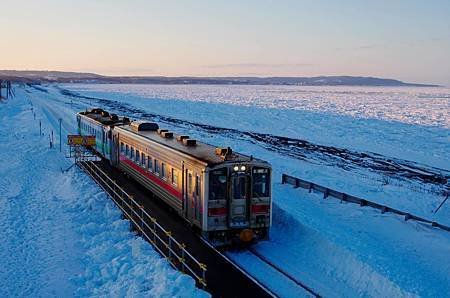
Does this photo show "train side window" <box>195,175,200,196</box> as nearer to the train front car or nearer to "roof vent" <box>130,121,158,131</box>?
the train front car

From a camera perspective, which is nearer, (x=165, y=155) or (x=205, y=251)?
(x=205, y=251)

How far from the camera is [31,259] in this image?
50.3ft

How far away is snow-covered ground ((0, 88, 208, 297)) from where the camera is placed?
42.9 feet

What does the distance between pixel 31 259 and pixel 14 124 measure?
1721 inches

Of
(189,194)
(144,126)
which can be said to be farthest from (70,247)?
(144,126)

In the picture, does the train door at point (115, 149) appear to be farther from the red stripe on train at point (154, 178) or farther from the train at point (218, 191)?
the train at point (218, 191)

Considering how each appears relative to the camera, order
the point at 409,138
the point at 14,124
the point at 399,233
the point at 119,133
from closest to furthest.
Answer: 1. the point at 399,233
2. the point at 119,133
3. the point at 409,138
4. the point at 14,124

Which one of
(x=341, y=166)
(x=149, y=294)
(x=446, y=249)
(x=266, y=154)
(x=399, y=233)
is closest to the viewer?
(x=149, y=294)

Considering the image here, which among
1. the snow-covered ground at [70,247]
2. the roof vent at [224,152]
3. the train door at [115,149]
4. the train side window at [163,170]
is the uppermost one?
the roof vent at [224,152]

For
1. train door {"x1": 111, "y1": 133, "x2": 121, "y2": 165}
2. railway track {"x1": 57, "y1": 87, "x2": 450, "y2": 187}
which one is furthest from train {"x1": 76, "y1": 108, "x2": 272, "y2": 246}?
railway track {"x1": 57, "y1": 87, "x2": 450, "y2": 187}

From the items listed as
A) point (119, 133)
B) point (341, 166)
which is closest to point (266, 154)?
point (341, 166)

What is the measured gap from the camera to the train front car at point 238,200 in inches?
632

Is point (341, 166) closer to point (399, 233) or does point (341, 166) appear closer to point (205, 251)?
point (399, 233)

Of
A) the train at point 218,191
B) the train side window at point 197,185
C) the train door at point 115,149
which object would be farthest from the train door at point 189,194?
the train door at point 115,149
